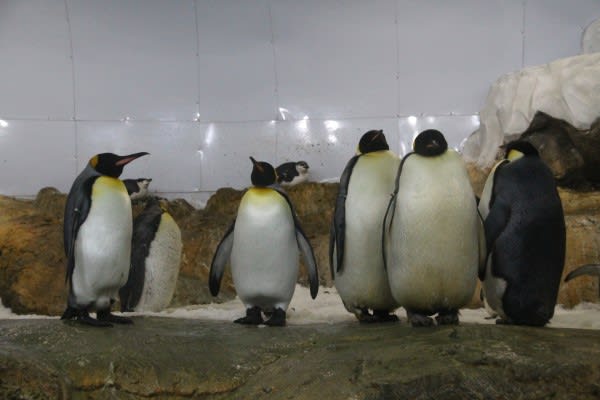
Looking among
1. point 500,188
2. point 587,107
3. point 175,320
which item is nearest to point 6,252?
point 175,320

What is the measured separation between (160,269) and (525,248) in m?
3.17

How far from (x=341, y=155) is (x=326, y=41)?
1.35 meters

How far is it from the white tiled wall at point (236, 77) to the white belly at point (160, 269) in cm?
255

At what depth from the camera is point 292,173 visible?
821 cm

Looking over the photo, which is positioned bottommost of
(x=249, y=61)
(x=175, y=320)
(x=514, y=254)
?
(x=175, y=320)

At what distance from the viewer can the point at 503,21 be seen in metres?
8.66

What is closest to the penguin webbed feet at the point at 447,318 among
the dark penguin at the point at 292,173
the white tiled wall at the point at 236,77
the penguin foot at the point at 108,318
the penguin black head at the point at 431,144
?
the penguin black head at the point at 431,144

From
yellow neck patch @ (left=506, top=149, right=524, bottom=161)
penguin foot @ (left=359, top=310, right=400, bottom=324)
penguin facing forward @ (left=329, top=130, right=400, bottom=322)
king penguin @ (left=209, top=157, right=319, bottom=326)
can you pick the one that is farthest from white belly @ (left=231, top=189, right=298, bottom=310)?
yellow neck patch @ (left=506, top=149, right=524, bottom=161)

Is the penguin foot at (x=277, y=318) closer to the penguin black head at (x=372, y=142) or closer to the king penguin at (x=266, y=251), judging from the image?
the king penguin at (x=266, y=251)

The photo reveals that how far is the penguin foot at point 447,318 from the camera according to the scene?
3.95 metres

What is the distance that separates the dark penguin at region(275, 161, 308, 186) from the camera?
26.6ft

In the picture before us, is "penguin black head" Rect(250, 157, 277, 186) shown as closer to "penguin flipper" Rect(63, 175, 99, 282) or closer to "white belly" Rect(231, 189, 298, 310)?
"white belly" Rect(231, 189, 298, 310)

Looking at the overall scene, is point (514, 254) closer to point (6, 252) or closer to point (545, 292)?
→ point (545, 292)

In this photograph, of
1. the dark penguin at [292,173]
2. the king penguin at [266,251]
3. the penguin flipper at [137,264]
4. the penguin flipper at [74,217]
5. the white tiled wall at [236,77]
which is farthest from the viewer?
the white tiled wall at [236,77]
